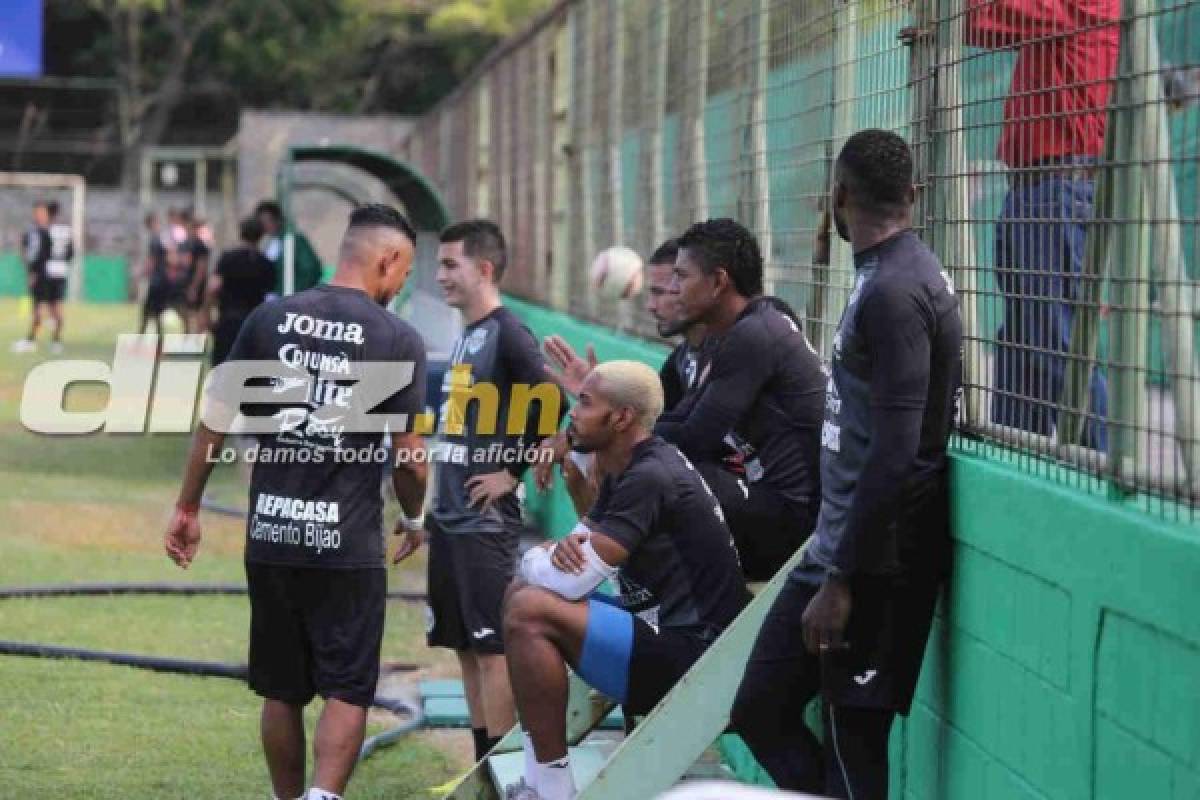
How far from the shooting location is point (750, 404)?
6.75 metres

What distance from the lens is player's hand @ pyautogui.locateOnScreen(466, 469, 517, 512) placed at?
8.02 m

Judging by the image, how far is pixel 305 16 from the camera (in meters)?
59.7

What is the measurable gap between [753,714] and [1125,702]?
1.57 meters

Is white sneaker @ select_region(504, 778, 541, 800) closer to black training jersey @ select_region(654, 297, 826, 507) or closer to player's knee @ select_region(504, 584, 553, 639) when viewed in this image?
player's knee @ select_region(504, 584, 553, 639)

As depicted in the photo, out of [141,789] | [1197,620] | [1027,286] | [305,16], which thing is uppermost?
[305,16]

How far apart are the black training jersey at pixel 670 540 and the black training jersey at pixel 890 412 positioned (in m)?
0.92

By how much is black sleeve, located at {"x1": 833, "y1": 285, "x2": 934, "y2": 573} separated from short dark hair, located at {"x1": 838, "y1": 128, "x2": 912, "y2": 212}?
1.00 feet

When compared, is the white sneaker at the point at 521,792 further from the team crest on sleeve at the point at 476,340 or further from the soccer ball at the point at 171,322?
the soccer ball at the point at 171,322

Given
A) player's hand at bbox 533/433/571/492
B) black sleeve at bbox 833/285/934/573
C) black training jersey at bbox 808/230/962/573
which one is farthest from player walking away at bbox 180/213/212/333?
black sleeve at bbox 833/285/934/573

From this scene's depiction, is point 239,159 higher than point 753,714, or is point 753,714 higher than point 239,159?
point 239,159

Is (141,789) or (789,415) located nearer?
(789,415)

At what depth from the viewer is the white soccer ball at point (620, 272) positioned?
1191 cm

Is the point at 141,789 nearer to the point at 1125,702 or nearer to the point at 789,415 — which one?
the point at 789,415

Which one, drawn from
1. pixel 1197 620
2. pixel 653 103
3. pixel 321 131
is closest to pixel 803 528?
pixel 1197 620
